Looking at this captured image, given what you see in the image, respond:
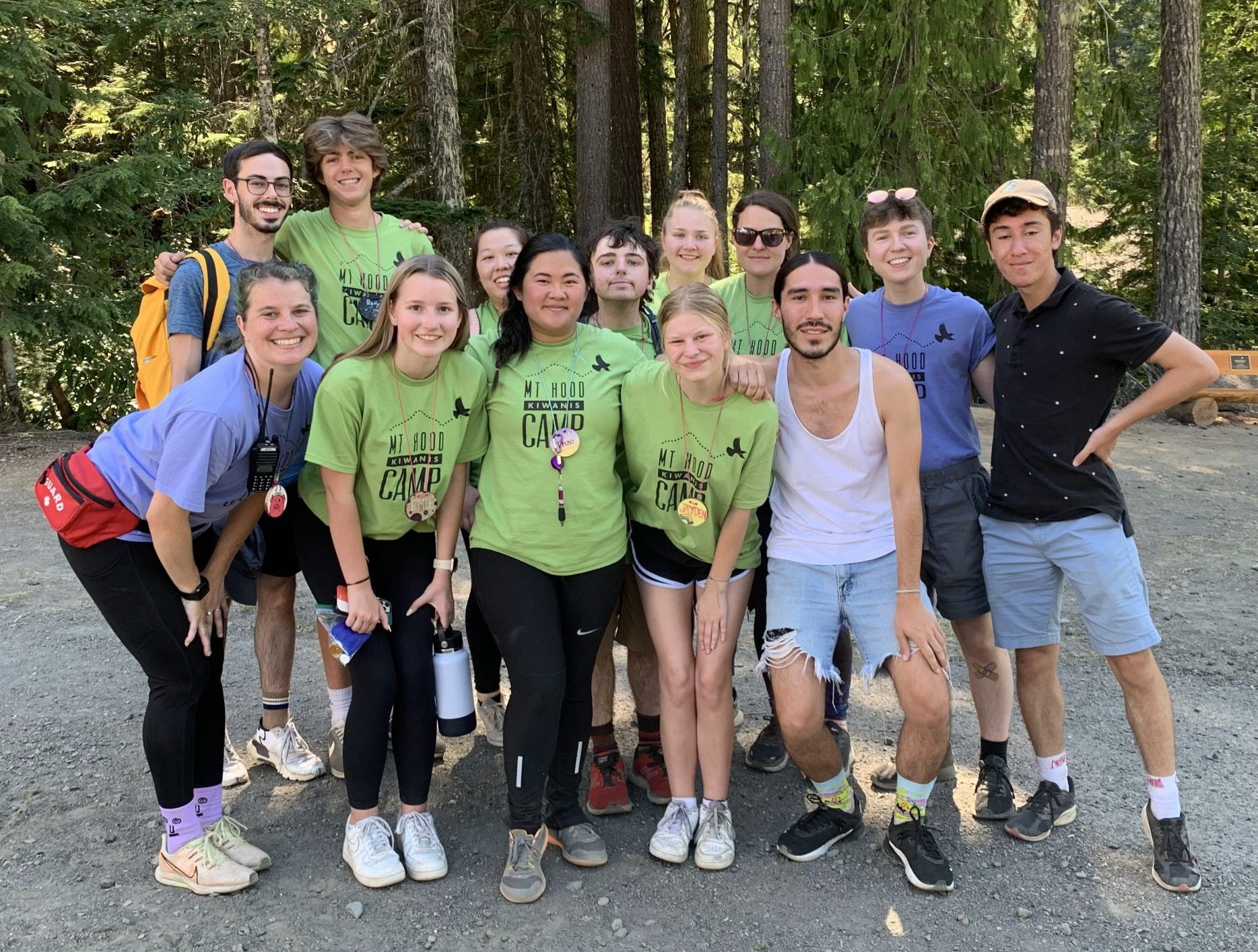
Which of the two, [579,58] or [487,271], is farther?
[579,58]

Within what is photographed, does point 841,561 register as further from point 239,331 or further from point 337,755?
point 239,331

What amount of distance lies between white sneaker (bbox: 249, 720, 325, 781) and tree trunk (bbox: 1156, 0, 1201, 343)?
1320 cm

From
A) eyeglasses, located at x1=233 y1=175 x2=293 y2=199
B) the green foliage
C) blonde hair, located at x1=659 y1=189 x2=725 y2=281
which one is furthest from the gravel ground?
the green foliage

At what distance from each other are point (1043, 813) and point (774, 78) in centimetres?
1030

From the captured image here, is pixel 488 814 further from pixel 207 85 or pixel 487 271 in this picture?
pixel 207 85

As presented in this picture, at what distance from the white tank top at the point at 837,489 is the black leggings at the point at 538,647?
2.27 ft

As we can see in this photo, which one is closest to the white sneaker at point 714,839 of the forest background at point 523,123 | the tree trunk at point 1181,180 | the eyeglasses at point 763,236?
the eyeglasses at point 763,236

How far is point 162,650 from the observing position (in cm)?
322

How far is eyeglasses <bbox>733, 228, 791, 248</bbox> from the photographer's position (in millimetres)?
3967

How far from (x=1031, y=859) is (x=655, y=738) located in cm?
148

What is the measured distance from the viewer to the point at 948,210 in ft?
37.6

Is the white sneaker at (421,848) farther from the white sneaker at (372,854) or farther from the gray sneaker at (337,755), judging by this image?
the gray sneaker at (337,755)

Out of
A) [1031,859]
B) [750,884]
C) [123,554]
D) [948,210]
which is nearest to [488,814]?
[750,884]

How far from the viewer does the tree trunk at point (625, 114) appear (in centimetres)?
1465
